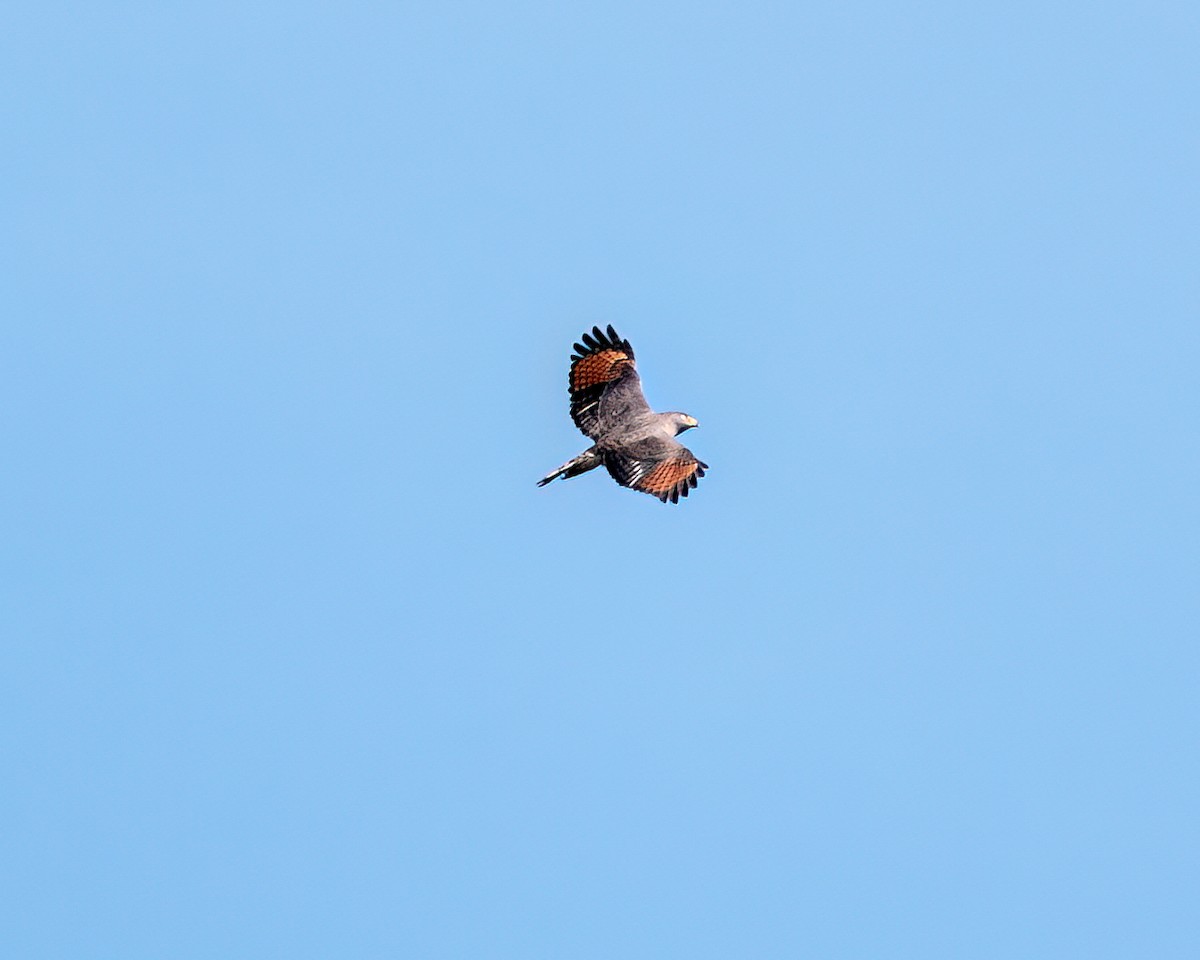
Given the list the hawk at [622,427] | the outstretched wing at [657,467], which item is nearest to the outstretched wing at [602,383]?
the hawk at [622,427]

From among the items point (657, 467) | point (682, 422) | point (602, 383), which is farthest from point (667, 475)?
point (602, 383)

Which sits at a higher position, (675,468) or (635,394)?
(635,394)

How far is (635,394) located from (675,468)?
3.38m

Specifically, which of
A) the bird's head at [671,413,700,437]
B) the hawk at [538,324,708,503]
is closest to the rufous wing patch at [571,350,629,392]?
the hawk at [538,324,708,503]

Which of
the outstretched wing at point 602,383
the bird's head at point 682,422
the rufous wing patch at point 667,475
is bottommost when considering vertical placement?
the rufous wing patch at point 667,475

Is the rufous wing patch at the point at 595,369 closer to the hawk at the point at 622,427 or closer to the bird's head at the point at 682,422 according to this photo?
the hawk at the point at 622,427

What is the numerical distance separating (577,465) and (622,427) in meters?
1.29

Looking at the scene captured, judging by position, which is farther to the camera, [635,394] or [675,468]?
[635,394]

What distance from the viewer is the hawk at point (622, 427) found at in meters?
35.9

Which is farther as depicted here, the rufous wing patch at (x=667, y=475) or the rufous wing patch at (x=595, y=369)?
the rufous wing patch at (x=595, y=369)

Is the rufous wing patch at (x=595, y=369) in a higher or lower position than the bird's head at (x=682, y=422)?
higher

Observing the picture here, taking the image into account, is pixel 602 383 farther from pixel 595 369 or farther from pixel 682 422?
pixel 682 422

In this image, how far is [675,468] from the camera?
3588 cm

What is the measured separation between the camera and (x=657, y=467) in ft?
119
